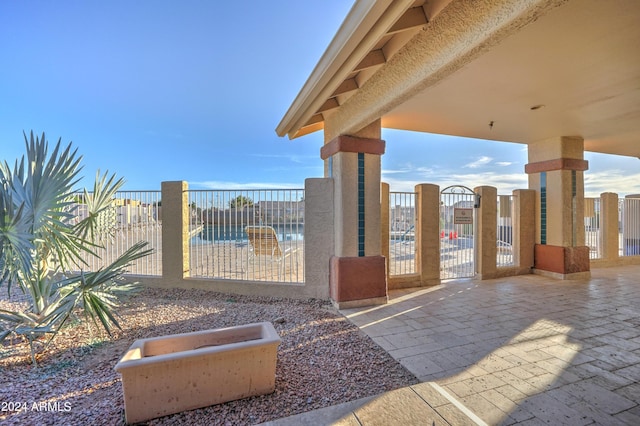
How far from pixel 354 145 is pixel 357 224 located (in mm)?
1363

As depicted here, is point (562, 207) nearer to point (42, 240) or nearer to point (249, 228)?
point (249, 228)

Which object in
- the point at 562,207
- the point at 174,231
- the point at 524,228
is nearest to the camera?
the point at 174,231

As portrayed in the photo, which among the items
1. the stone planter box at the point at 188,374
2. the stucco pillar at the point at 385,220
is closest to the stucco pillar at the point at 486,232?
the stucco pillar at the point at 385,220

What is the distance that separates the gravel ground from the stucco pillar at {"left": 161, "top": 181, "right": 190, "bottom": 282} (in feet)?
3.65

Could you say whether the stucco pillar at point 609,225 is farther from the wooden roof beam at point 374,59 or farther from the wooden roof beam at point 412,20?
the wooden roof beam at point 412,20

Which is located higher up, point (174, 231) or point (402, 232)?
point (174, 231)

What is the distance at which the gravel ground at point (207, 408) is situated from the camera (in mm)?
2145

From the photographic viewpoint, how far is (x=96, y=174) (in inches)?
156

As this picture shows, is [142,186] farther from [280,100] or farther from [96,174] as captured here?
[280,100]

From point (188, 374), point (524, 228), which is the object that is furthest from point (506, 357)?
point (524, 228)

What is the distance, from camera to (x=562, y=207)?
22.7ft

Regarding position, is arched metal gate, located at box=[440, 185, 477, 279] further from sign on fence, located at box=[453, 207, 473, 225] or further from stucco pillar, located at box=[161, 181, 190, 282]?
stucco pillar, located at box=[161, 181, 190, 282]

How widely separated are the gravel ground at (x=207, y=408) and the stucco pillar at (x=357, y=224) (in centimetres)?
61

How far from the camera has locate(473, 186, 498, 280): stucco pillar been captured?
6.85 m
